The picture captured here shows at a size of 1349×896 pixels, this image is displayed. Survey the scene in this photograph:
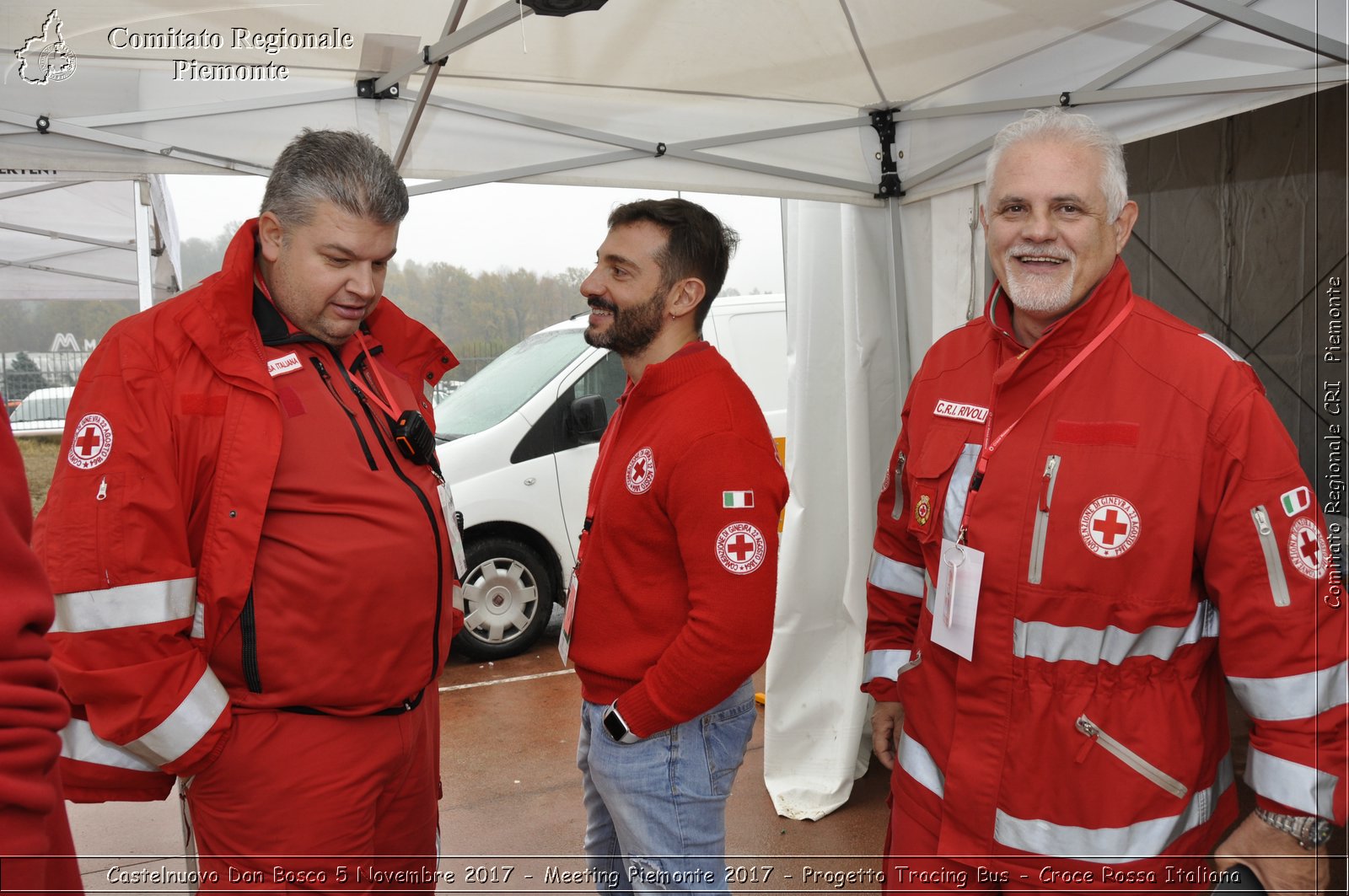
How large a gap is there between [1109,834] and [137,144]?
10.8ft

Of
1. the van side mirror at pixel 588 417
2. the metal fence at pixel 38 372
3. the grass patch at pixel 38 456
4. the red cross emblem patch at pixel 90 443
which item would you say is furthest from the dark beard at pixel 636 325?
the metal fence at pixel 38 372

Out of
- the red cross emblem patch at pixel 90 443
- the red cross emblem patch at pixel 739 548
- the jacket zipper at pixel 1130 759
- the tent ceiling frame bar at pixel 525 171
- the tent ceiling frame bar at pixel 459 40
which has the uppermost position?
the tent ceiling frame bar at pixel 459 40

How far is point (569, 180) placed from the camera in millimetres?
3570

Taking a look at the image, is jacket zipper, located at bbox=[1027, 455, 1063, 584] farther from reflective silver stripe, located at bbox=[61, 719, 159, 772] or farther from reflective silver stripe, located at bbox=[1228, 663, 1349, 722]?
reflective silver stripe, located at bbox=[61, 719, 159, 772]

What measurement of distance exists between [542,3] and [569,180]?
106cm

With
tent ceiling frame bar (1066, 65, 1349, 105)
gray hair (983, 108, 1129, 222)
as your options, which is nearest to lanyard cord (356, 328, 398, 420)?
gray hair (983, 108, 1129, 222)

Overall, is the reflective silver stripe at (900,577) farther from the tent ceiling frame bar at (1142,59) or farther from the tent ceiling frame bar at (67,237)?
the tent ceiling frame bar at (67,237)

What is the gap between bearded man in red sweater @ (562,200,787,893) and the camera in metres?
2.14

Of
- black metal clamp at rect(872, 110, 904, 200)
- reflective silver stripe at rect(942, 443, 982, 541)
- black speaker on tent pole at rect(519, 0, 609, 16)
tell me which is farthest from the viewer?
black metal clamp at rect(872, 110, 904, 200)

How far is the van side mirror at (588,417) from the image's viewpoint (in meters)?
6.33

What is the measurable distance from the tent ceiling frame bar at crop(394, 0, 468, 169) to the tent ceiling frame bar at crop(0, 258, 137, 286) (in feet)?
28.0

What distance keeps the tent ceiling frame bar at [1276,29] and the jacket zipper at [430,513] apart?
2230 millimetres

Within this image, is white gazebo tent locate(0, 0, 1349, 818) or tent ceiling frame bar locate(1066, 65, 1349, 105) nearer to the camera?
tent ceiling frame bar locate(1066, 65, 1349, 105)

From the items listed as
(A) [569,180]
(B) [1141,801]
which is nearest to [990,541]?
(B) [1141,801]
